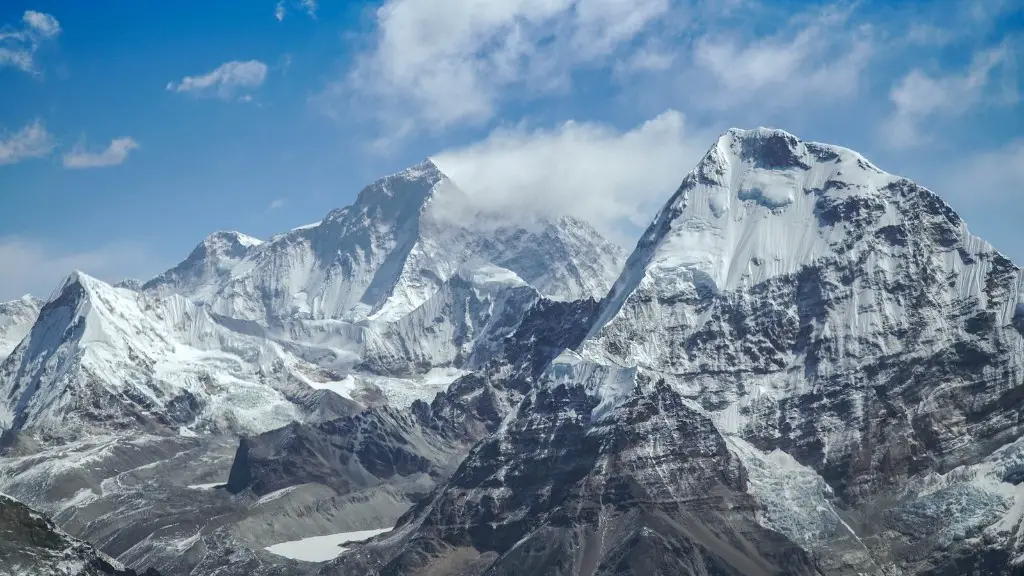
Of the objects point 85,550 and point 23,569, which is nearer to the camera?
point 23,569
